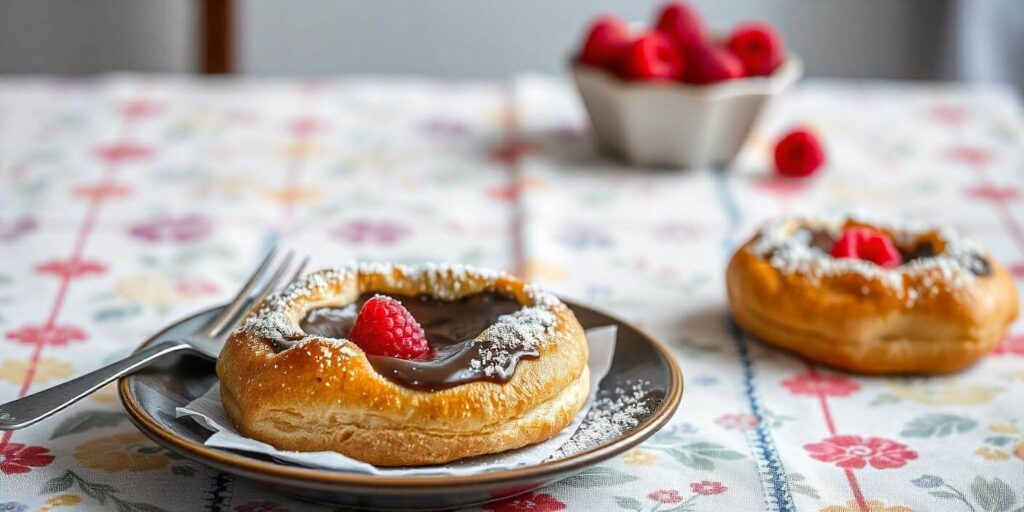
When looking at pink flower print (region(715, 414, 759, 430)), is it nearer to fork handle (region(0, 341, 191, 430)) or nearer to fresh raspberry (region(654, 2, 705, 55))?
fork handle (region(0, 341, 191, 430))

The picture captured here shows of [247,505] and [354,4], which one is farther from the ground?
[354,4]

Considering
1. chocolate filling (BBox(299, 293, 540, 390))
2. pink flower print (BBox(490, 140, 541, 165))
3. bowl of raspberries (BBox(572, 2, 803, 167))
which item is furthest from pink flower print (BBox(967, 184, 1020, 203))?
chocolate filling (BBox(299, 293, 540, 390))

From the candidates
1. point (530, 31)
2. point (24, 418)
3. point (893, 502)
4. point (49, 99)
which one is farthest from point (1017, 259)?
point (530, 31)

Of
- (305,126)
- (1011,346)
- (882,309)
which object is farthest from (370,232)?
(1011,346)

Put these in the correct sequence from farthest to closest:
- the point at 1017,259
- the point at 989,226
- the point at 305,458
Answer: the point at 989,226
the point at 1017,259
the point at 305,458

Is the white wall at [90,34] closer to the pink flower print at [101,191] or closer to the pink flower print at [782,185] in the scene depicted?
the pink flower print at [101,191]

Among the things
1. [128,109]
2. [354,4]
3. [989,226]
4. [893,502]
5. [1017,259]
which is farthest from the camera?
[354,4]

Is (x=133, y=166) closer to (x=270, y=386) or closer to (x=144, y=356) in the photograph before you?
(x=144, y=356)
